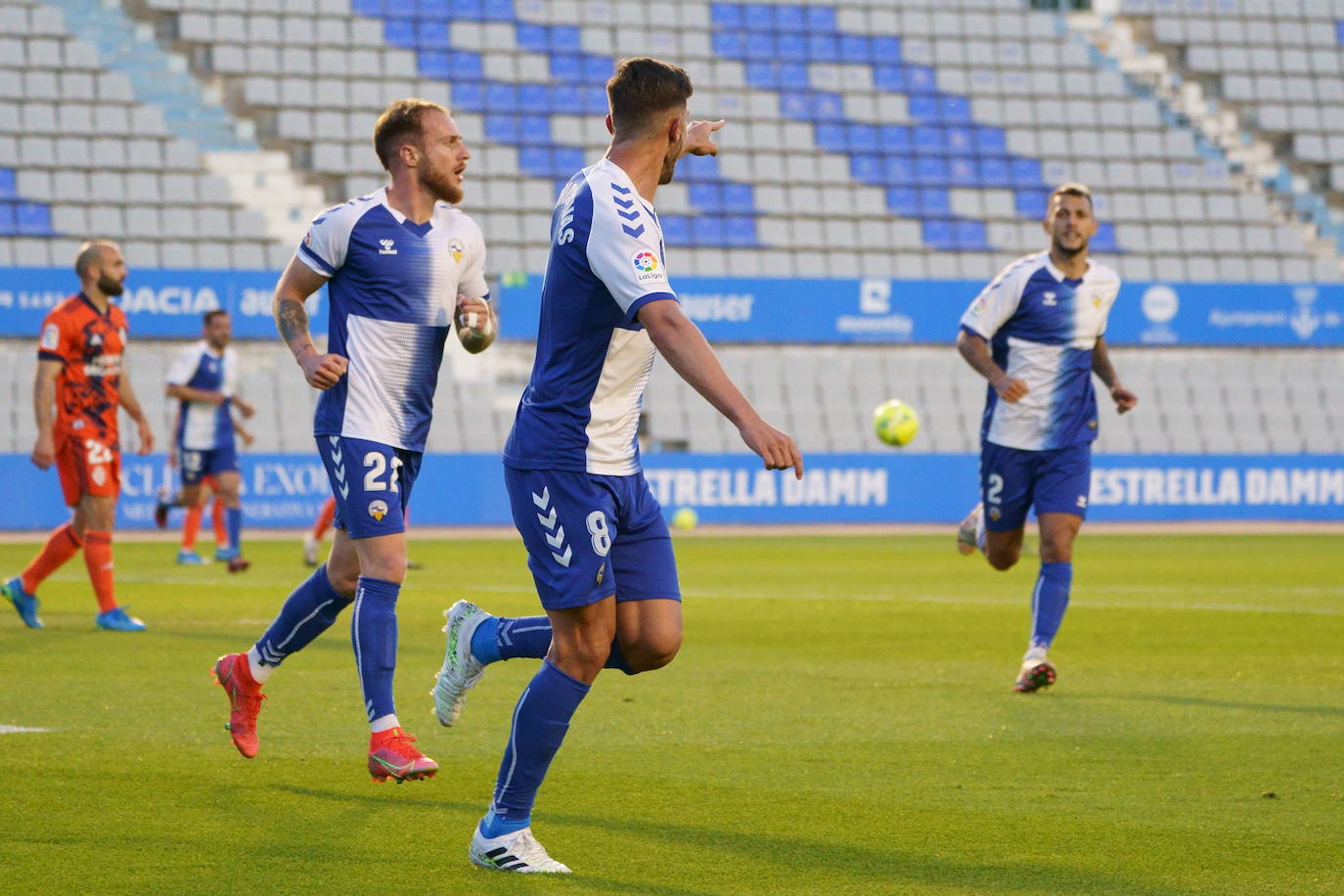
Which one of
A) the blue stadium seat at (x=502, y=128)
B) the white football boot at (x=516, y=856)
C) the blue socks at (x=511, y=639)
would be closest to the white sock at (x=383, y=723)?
the blue socks at (x=511, y=639)

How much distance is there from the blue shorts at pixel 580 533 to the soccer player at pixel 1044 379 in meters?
4.31

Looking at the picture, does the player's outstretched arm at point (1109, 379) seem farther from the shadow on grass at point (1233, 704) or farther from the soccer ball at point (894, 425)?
the soccer ball at point (894, 425)

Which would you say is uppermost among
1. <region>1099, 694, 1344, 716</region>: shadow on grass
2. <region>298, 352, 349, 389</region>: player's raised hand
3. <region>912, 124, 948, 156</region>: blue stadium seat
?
<region>912, 124, 948, 156</region>: blue stadium seat

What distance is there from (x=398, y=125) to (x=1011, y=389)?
3619 mm

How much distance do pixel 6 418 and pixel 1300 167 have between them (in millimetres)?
21223

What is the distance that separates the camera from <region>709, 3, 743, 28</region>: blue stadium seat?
2931 cm

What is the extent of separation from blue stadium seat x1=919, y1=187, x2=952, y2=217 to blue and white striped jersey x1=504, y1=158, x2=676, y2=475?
79.4 feet

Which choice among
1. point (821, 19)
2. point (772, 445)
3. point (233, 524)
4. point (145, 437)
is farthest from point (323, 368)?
point (821, 19)

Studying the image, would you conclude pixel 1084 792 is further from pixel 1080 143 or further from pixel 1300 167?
pixel 1300 167

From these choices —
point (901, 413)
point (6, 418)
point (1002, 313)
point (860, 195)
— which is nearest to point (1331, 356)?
point (860, 195)

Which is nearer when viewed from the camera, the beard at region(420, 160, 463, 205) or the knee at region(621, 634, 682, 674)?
the knee at region(621, 634, 682, 674)

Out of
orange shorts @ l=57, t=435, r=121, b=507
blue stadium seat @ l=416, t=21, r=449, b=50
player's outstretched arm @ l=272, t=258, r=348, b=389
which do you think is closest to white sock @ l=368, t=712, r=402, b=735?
player's outstretched arm @ l=272, t=258, r=348, b=389

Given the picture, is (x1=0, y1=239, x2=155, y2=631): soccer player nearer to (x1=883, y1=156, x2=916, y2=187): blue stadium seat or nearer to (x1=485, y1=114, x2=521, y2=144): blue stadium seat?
(x1=485, y1=114, x2=521, y2=144): blue stadium seat

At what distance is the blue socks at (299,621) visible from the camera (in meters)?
6.05
